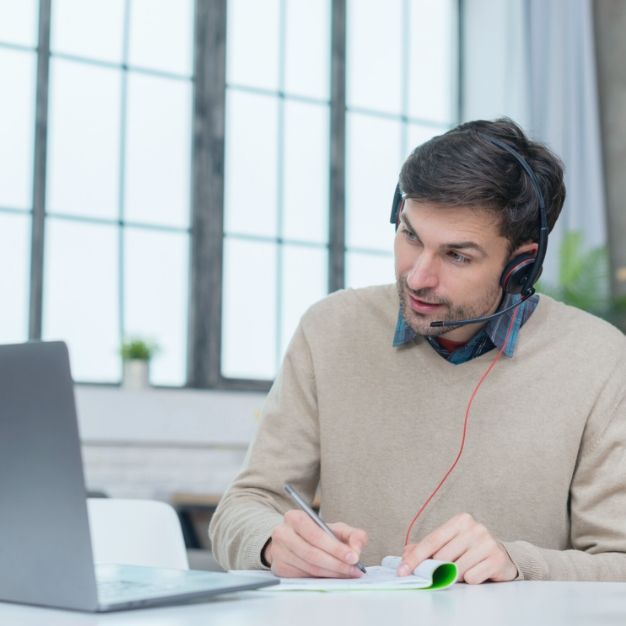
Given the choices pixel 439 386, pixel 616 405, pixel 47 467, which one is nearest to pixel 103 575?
pixel 47 467

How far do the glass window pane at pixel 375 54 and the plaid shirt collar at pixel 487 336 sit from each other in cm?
363

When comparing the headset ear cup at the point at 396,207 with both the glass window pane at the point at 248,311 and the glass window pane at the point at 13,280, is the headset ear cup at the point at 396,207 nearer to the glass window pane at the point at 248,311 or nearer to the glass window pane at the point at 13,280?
the glass window pane at the point at 13,280

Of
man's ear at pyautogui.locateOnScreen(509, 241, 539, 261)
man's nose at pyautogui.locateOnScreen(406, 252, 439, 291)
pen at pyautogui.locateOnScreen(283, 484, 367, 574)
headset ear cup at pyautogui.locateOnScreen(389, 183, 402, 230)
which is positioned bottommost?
pen at pyautogui.locateOnScreen(283, 484, 367, 574)

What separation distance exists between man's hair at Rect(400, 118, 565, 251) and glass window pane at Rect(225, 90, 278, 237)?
321 centimetres

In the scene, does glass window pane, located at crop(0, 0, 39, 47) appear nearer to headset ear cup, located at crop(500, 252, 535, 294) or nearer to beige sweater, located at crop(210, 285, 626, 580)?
beige sweater, located at crop(210, 285, 626, 580)

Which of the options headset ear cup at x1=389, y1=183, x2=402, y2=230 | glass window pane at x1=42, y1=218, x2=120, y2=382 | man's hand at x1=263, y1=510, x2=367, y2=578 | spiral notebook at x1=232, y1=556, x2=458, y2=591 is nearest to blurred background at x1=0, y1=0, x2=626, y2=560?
glass window pane at x1=42, y1=218, x2=120, y2=382

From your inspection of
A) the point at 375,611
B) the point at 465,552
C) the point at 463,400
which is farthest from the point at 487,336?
the point at 375,611

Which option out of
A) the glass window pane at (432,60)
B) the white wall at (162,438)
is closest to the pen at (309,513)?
the white wall at (162,438)

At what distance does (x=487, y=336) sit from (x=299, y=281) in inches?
129

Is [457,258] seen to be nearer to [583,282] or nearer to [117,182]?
[117,182]

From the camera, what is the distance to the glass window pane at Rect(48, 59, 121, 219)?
433 cm

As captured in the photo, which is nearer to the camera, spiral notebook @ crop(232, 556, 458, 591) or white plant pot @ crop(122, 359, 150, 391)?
spiral notebook @ crop(232, 556, 458, 591)

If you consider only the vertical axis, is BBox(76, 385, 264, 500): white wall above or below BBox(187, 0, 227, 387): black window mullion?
below

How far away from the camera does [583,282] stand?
193 inches
